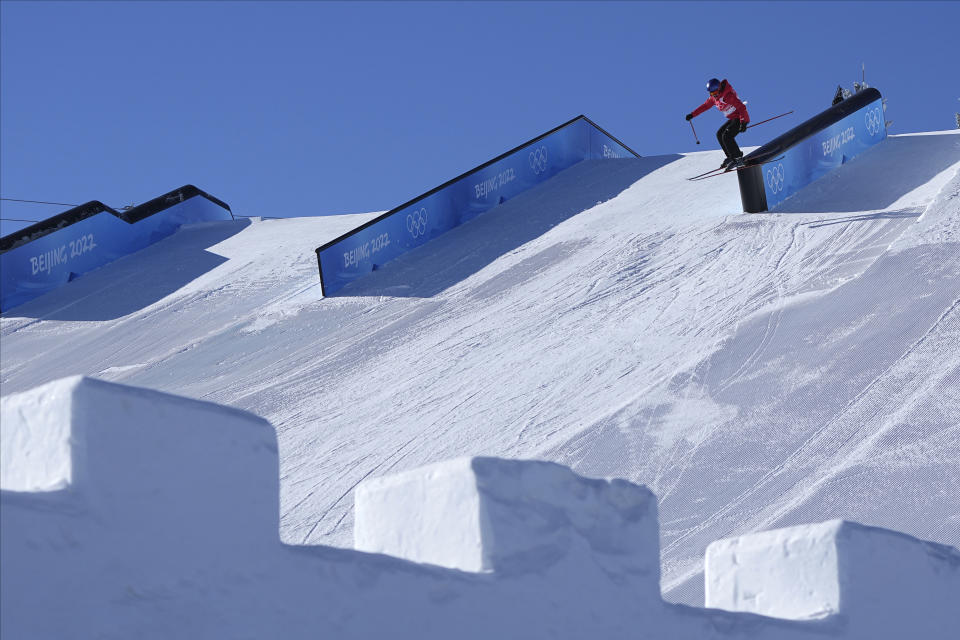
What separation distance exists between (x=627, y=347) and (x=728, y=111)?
183 inches

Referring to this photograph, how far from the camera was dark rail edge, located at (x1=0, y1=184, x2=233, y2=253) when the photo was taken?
13.2 m

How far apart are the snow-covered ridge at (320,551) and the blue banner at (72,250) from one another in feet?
37.1

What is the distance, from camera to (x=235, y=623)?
6.78 ft

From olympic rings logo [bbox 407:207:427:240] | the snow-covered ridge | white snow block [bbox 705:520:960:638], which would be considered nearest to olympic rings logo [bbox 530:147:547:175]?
olympic rings logo [bbox 407:207:427:240]

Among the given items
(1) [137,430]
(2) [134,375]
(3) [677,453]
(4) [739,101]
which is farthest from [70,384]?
(4) [739,101]

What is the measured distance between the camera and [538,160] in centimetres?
1485

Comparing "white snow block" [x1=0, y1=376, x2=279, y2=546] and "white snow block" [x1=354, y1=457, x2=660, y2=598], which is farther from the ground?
"white snow block" [x1=0, y1=376, x2=279, y2=546]

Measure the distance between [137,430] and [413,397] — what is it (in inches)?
227

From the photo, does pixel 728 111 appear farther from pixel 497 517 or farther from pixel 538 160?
pixel 497 517

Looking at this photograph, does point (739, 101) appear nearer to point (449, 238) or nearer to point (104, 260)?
point (449, 238)

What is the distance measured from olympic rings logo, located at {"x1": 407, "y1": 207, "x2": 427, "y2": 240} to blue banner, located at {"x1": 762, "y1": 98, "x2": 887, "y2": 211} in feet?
12.8

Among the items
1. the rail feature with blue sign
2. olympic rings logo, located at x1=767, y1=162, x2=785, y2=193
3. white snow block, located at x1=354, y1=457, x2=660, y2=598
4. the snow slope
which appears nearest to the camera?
white snow block, located at x1=354, y1=457, x2=660, y2=598

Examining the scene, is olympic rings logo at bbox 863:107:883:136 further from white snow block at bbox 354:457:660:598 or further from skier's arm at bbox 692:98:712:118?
white snow block at bbox 354:457:660:598

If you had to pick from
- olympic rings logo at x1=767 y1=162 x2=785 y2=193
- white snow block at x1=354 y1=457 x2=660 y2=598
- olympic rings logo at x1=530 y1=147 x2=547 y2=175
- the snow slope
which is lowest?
the snow slope
